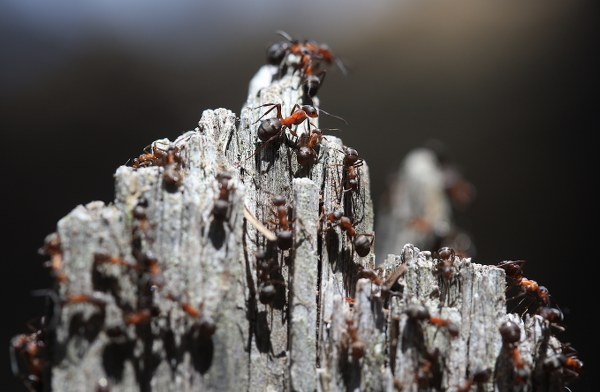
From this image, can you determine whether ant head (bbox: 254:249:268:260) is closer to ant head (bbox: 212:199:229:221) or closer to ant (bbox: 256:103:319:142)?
ant head (bbox: 212:199:229:221)

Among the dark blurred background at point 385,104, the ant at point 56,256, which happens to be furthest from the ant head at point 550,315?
the dark blurred background at point 385,104

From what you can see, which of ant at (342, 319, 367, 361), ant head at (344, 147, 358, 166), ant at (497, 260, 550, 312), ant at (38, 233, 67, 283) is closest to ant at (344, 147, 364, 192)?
ant head at (344, 147, 358, 166)

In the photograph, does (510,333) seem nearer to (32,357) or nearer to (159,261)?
(159,261)

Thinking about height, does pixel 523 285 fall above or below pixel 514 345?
above

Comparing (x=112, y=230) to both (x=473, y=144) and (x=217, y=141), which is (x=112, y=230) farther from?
(x=473, y=144)

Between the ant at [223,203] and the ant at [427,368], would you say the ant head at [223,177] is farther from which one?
the ant at [427,368]

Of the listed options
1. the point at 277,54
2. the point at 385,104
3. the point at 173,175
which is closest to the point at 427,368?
the point at 173,175
